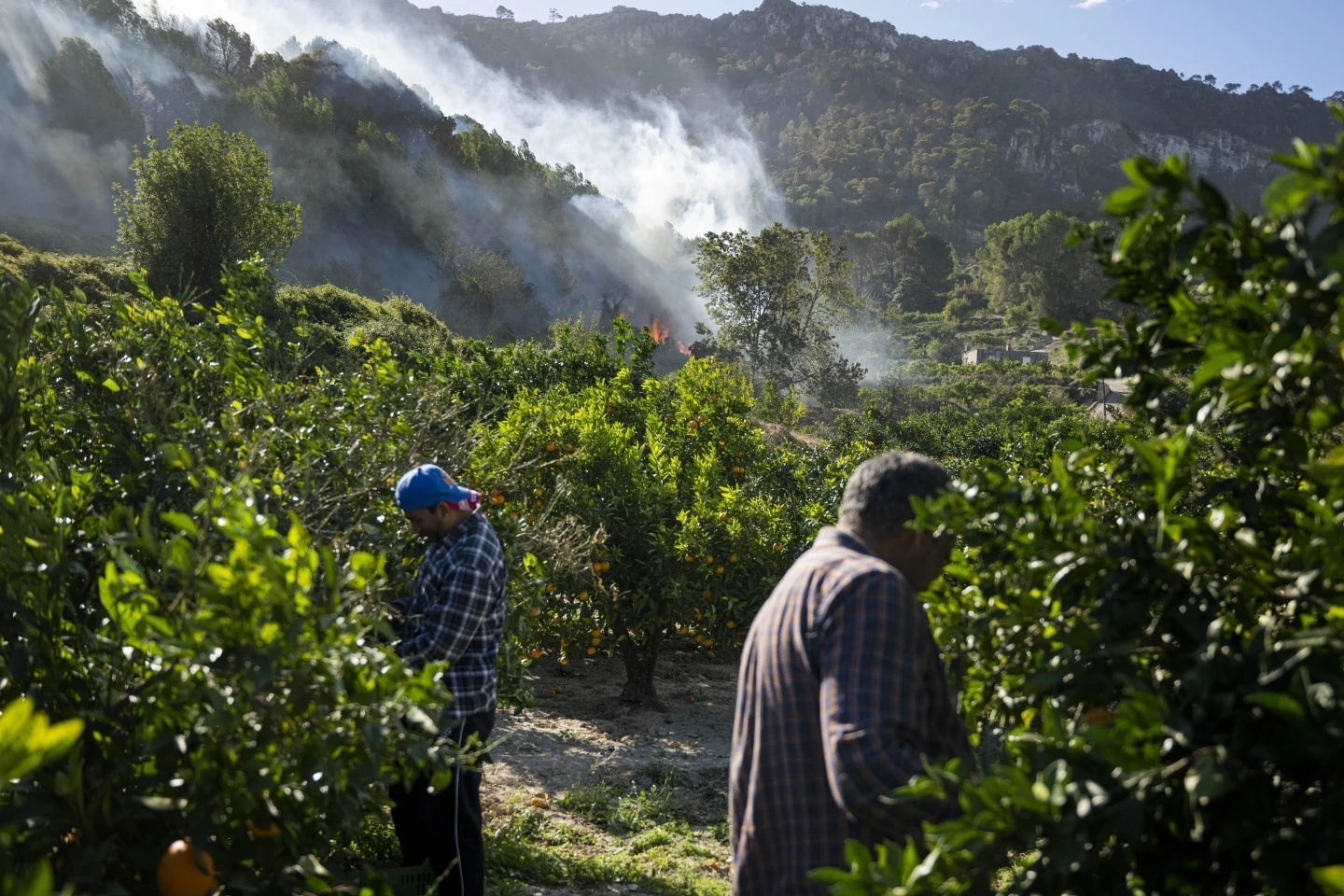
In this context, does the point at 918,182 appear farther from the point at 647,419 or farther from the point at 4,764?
the point at 4,764

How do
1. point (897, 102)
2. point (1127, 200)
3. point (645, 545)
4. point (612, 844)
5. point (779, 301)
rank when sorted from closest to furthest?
point (1127, 200) → point (612, 844) → point (645, 545) → point (779, 301) → point (897, 102)

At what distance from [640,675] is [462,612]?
4355mm

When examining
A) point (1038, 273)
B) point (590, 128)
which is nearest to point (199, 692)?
point (1038, 273)

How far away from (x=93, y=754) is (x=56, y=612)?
0.30m

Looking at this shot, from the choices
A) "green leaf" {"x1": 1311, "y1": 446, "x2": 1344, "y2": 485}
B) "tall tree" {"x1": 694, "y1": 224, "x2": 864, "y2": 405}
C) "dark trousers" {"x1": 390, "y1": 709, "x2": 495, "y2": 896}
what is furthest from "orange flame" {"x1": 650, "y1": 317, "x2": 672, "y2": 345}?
"green leaf" {"x1": 1311, "y1": 446, "x2": 1344, "y2": 485}

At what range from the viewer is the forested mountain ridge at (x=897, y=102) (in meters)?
106

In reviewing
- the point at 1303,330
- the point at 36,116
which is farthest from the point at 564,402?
the point at 36,116

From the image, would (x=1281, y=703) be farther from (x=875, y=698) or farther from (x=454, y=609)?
(x=454, y=609)

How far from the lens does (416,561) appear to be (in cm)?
380

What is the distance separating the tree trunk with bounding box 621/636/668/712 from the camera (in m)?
7.43

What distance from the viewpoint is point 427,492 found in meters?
3.32

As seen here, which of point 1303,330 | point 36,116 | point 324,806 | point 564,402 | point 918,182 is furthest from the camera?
point 918,182

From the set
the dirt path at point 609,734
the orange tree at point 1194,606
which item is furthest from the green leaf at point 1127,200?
the dirt path at point 609,734

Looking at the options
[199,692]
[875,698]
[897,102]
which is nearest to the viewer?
[199,692]
